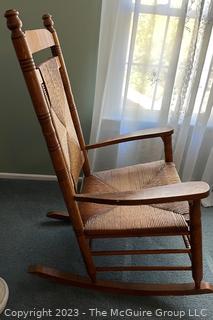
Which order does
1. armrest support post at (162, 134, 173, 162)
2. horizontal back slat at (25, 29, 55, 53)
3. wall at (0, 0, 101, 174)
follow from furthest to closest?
1. wall at (0, 0, 101, 174)
2. armrest support post at (162, 134, 173, 162)
3. horizontal back slat at (25, 29, 55, 53)

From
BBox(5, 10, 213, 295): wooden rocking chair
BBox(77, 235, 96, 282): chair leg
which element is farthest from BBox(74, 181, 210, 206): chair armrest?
BBox(77, 235, 96, 282): chair leg

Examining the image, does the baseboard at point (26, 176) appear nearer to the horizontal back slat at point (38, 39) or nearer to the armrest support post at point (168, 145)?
the armrest support post at point (168, 145)

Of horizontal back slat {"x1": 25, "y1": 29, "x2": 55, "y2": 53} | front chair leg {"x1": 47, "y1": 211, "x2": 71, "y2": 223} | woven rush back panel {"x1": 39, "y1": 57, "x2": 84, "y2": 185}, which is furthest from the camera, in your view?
front chair leg {"x1": 47, "y1": 211, "x2": 71, "y2": 223}

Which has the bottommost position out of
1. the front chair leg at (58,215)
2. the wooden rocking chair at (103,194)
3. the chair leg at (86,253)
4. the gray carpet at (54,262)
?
the gray carpet at (54,262)

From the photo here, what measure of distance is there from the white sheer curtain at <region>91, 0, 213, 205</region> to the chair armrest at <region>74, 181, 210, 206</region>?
0.77 metres

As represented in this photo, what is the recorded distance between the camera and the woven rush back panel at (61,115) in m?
1.01

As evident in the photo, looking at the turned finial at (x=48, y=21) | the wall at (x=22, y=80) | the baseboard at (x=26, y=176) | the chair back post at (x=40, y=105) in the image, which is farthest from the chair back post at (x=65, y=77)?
the baseboard at (x=26, y=176)

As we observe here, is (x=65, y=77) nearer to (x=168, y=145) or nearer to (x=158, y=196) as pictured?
(x=168, y=145)

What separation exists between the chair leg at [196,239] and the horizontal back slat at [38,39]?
0.73 meters

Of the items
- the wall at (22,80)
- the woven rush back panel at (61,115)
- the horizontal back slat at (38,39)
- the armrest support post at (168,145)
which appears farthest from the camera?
the wall at (22,80)

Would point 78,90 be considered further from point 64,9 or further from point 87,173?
point 87,173

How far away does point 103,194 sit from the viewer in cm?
101

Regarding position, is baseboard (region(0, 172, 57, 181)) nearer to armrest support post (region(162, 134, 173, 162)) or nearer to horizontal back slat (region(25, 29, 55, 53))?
armrest support post (region(162, 134, 173, 162))

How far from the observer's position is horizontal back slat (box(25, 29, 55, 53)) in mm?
883
